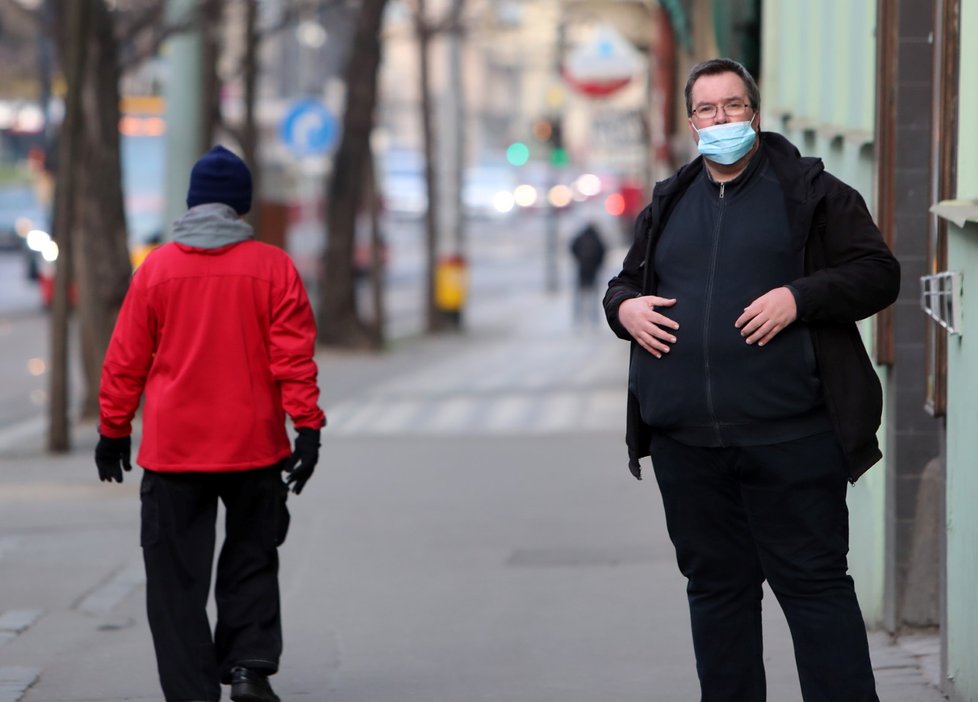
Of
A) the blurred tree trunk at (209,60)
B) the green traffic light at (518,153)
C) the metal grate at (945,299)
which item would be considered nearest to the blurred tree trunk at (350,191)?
the blurred tree trunk at (209,60)

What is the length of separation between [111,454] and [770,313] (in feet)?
7.46

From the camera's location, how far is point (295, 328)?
5.98 m

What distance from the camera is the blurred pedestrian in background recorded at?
33188 mm

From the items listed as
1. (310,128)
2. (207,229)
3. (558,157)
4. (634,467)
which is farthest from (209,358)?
(558,157)

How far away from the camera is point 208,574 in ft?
19.9

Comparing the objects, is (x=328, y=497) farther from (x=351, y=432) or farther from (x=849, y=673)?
(x=849, y=673)

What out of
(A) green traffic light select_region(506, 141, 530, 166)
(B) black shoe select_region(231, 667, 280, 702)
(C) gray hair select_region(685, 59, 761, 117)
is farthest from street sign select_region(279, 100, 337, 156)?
(A) green traffic light select_region(506, 141, 530, 166)

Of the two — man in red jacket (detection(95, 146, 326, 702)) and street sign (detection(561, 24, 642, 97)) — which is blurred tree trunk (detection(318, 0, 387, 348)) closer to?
street sign (detection(561, 24, 642, 97))

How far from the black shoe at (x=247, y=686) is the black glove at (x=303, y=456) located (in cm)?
56

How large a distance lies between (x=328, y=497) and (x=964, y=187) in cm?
656

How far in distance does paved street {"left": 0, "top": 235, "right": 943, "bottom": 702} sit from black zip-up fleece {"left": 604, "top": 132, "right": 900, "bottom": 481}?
1.73m

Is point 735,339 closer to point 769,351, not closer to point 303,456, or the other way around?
point 769,351

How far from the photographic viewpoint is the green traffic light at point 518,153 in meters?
47.2

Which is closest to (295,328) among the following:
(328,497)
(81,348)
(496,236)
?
(328,497)
